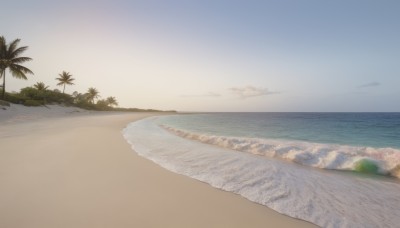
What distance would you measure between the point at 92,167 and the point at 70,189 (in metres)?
1.60

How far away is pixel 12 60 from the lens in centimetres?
2911

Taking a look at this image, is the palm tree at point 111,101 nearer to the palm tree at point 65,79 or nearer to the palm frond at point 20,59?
the palm tree at point 65,79

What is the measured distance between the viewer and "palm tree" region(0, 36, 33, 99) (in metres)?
28.5

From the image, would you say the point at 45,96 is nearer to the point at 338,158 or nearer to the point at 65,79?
the point at 65,79

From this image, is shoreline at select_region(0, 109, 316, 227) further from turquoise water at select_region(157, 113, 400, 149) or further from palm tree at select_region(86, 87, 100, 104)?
palm tree at select_region(86, 87, 100, 104)

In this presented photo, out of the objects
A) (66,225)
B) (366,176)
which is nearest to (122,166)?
(66,225)

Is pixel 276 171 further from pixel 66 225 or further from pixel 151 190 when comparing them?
pixel 66 225

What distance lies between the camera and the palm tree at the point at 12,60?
2847 centimetres

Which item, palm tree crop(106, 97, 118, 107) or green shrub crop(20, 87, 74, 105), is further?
palm tree crop(106, 97, 118, 107)

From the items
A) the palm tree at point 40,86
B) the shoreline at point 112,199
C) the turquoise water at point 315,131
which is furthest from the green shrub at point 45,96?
the shoreline at point 112,199

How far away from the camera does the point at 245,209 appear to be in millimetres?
3520

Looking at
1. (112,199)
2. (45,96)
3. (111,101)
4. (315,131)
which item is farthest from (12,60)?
(111,101)

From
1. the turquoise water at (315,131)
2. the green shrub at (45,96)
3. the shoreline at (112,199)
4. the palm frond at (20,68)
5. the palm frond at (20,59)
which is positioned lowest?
the turquoise water at (315,131)

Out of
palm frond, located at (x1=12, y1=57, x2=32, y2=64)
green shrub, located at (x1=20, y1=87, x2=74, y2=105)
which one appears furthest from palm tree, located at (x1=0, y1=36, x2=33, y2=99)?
green shrub, located at (x1=20, y1=87, x2=74, y2=105)
